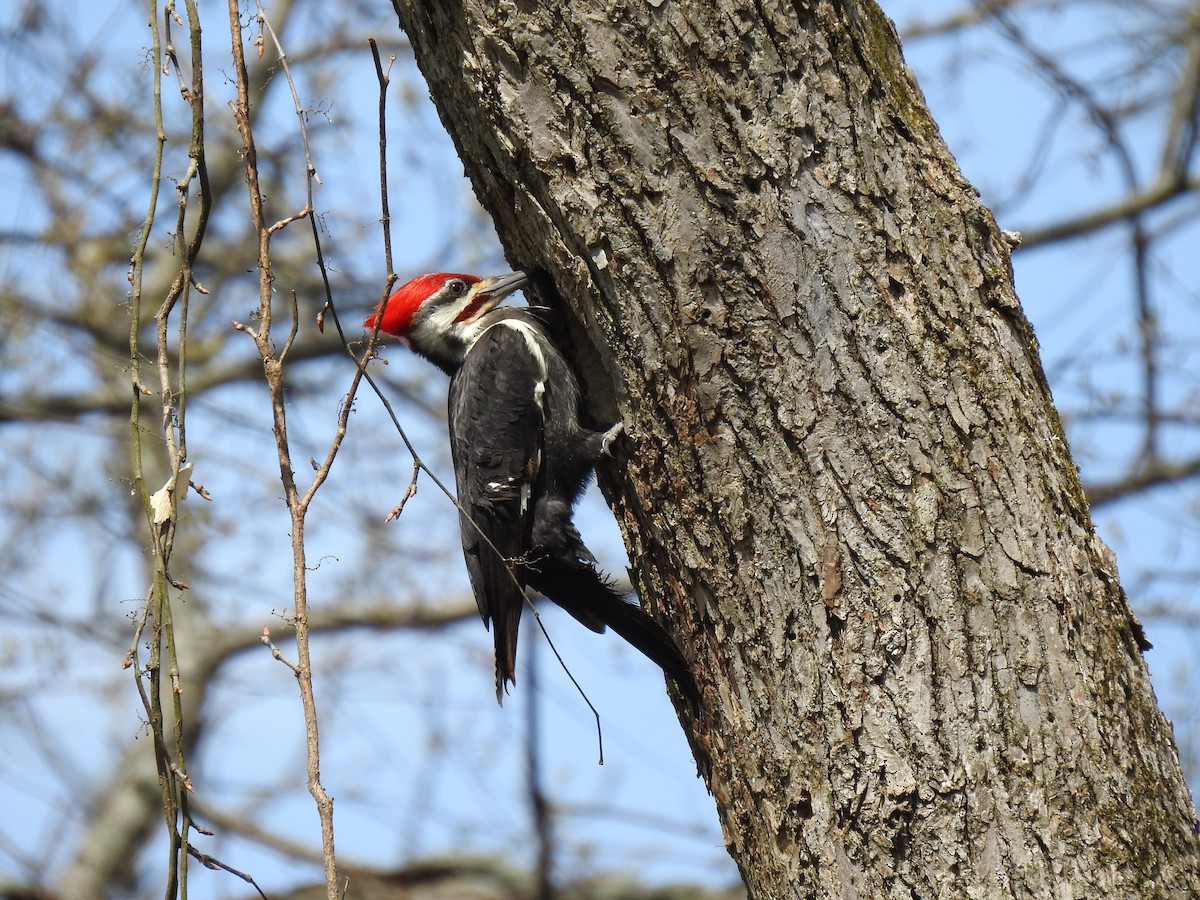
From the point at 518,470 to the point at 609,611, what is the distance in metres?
0.63

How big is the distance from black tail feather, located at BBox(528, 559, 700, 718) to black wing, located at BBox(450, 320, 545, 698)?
13 centimetres

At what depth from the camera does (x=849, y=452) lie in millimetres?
2084

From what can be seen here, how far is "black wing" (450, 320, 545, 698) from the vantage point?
3.41 meters

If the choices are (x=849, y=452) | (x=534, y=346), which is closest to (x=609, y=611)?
(x=534, y=346)

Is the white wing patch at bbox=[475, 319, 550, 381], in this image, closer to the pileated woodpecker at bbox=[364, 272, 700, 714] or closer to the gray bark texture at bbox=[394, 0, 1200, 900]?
the pileated woodpecker at bbox=[364, 272, 700, 714]

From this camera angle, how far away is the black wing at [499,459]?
341 centimetres

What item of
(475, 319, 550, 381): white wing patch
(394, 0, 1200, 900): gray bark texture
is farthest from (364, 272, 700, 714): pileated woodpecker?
(394, 0, 1200, 900): gray bark texture

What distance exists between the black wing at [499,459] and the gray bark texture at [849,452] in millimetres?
1163

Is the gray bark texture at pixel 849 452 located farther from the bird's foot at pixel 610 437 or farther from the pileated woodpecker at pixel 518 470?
the pileated woodpecker at pixel 518 470

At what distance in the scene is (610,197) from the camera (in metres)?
2.20

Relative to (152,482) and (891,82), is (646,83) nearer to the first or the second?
(891,82)

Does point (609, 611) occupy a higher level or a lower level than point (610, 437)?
lower

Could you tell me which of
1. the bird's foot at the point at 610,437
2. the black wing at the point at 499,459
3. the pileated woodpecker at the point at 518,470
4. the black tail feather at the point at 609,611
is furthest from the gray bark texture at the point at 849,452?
the black wing at the point at 499,459

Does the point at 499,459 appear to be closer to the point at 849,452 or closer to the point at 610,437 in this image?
the point at 610,437
